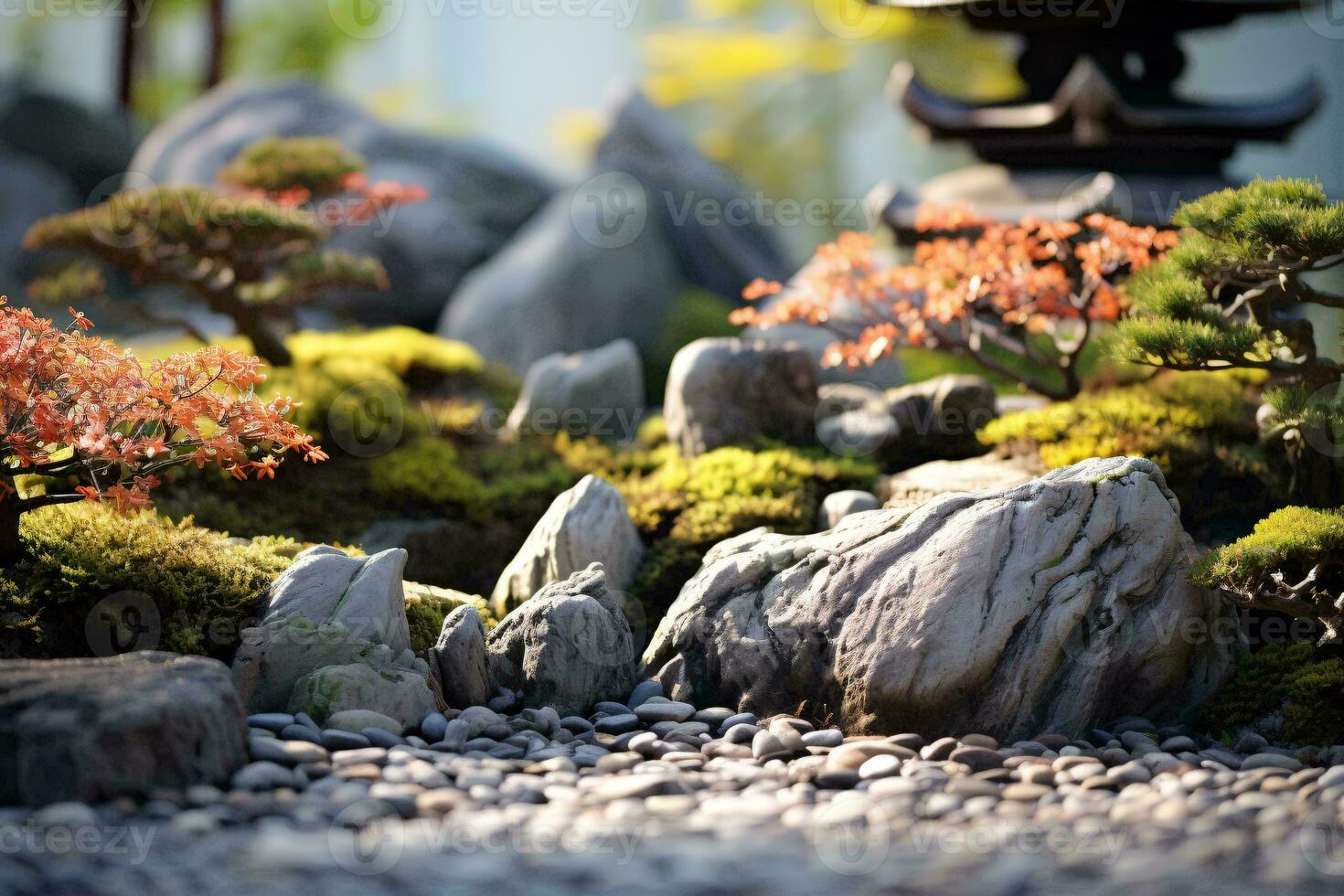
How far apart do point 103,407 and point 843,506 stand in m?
3.70

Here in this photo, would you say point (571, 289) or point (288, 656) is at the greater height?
point (571, 289)

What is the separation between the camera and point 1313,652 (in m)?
4.72

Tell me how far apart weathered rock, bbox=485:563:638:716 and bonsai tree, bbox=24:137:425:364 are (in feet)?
14.6

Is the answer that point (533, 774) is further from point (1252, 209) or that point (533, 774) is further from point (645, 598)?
point (1252, 209)

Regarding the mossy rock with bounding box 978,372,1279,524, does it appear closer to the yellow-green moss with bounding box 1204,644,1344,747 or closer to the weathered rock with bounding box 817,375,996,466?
the weathered rock with bounding box 817,375,996,466

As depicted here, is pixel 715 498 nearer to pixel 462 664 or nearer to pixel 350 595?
pixel 462 664

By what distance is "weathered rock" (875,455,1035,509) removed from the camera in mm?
6094

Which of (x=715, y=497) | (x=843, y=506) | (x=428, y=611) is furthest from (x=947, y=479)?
(x=428, y=611)

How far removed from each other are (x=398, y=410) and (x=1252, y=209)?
5.42m

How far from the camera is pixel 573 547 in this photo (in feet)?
18.7

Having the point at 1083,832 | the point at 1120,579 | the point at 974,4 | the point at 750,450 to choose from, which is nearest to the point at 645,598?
the point at 750,450

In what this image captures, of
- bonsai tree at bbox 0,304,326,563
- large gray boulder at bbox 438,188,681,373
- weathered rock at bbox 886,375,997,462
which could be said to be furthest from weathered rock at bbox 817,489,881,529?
large gray boulder at bbox 438,188,681,373

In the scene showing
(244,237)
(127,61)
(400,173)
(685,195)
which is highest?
(127,61)

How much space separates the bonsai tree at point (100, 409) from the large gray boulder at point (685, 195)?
8.09m
